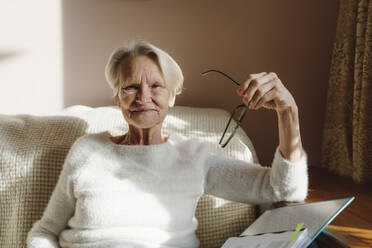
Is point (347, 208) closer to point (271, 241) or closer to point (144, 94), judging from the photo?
point (271, 241)

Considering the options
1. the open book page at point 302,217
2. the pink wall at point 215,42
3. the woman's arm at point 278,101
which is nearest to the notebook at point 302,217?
the open book page at point 302,217

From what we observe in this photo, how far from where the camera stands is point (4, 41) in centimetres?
149

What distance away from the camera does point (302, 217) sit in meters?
0.86

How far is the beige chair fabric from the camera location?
1.14m

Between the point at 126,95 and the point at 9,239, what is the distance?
638 mm

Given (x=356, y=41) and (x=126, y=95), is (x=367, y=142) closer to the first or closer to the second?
(x=356, y=41)

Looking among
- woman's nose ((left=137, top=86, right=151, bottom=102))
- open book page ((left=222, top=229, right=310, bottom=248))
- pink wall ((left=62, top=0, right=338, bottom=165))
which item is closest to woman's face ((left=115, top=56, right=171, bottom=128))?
woman's nose ((left=137, top=86, right=151, bottom=102))

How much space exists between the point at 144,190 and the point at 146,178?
36 mm

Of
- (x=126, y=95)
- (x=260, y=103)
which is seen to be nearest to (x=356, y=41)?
(x=260, y=103)

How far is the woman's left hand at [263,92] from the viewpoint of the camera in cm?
85

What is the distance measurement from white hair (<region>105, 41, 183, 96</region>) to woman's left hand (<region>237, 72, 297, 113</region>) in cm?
27

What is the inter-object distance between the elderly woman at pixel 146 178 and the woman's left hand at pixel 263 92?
34mm

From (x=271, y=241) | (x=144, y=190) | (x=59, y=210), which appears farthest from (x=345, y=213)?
(x=59, y=210)

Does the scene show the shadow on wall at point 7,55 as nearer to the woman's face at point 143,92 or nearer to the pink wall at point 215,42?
the pink wall at point 215,42
